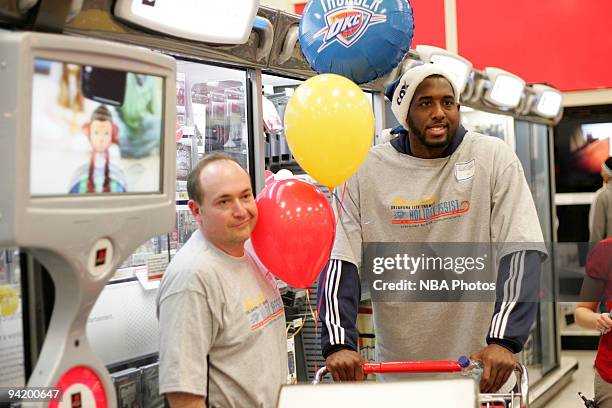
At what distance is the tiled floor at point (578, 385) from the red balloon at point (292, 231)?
15.0ft

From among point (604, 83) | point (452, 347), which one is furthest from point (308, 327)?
point (604, 83)

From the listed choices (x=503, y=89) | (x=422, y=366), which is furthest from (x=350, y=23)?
(x=503, y=89)

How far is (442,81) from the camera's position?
8.49 ft

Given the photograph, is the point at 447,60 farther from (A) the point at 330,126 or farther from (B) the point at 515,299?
(B) the point at 515,299

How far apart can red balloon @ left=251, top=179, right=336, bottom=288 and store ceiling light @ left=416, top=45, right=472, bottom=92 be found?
8.94 ft

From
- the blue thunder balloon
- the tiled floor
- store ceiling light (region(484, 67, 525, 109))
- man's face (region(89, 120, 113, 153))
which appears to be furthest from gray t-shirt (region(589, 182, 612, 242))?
man's face (region(89, 120, 113, 153))

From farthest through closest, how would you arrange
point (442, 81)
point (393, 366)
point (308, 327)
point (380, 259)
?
point (308, 327) → point (380, 259) → point (442, 81) → point (393, 366)

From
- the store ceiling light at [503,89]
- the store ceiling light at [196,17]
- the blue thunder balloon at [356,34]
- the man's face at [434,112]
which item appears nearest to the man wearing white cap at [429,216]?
the man's face at [434,112]

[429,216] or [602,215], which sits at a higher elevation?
[602,215]

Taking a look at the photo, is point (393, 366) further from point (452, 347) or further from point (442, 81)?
point (442, 81)

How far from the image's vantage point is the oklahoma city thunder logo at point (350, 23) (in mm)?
2713

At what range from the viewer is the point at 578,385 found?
6.91m

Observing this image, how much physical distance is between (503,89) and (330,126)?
4.06 meters

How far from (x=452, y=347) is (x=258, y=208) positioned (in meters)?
0.83
